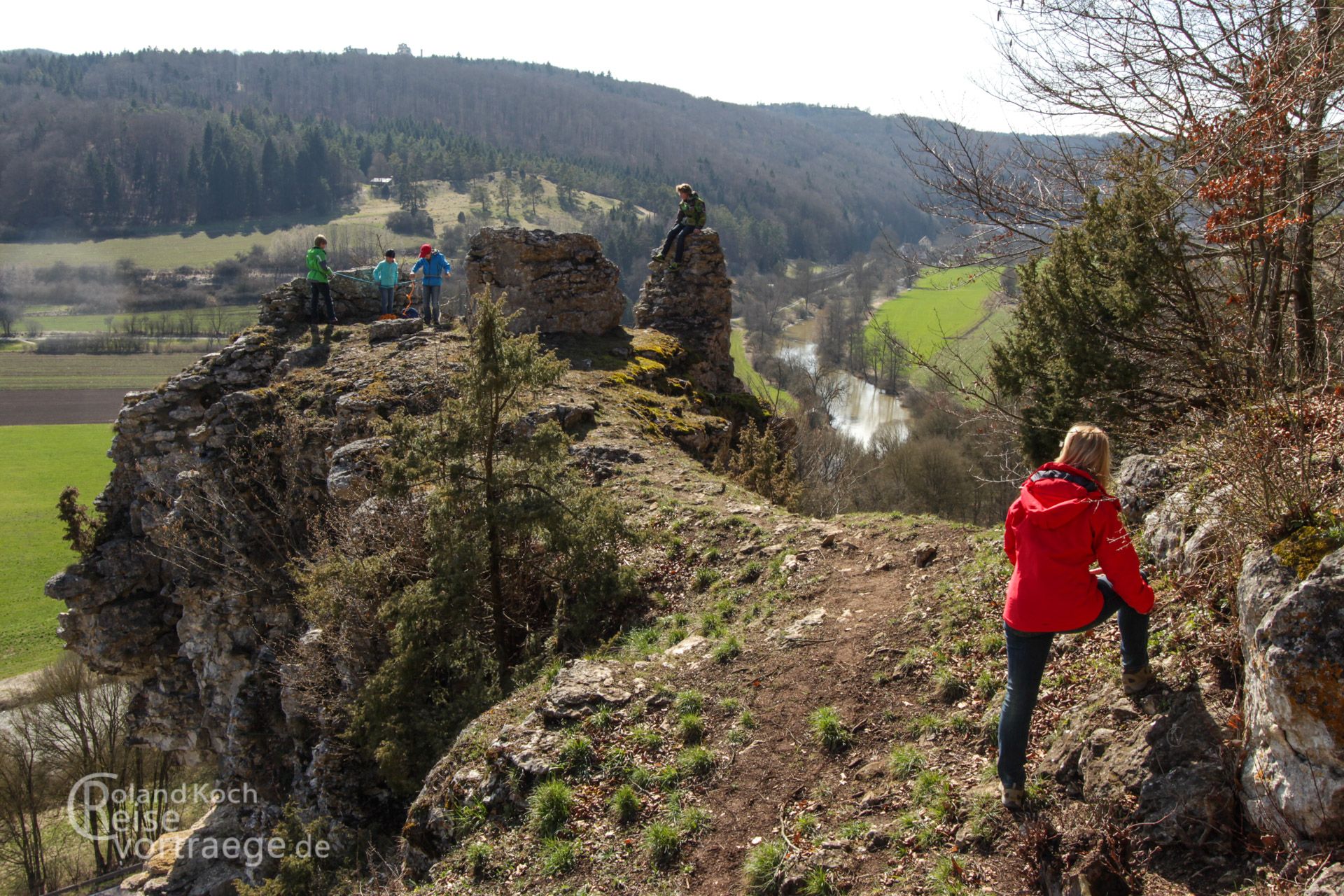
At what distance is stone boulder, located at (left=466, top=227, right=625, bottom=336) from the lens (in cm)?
1820

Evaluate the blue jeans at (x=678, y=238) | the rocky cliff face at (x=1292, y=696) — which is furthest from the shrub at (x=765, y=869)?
the blue jeans at (x=678, y=238)

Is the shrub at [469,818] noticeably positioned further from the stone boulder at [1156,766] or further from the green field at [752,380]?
the green field at [752,380]

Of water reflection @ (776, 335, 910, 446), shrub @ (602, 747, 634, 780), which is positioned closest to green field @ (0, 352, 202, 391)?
water reflection @ (776, 335, 910, 446)

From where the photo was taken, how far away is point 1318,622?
3.96m

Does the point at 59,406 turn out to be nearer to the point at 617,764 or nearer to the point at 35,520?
the point at 35,520

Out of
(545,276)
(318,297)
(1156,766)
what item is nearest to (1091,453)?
(1156,766)

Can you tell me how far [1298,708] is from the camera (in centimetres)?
391

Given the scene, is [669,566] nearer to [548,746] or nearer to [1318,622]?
[548,746]

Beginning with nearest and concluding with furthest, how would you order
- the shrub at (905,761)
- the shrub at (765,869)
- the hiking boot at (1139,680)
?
the hiking boot at (1139,680)
the shrub at (765,869)
the shrub at (905,761)

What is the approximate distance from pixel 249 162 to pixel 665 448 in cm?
14337

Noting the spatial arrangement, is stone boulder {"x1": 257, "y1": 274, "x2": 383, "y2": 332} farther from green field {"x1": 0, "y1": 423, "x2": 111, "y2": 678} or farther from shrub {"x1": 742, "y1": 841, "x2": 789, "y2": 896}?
green field {"x1": 0, "y1": 423, "x2": 111, "y2": 678}

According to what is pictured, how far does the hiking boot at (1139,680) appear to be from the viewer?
5.04 meters

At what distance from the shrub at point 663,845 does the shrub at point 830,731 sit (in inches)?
51.9

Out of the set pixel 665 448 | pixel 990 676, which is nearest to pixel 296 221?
pixel 665 448
